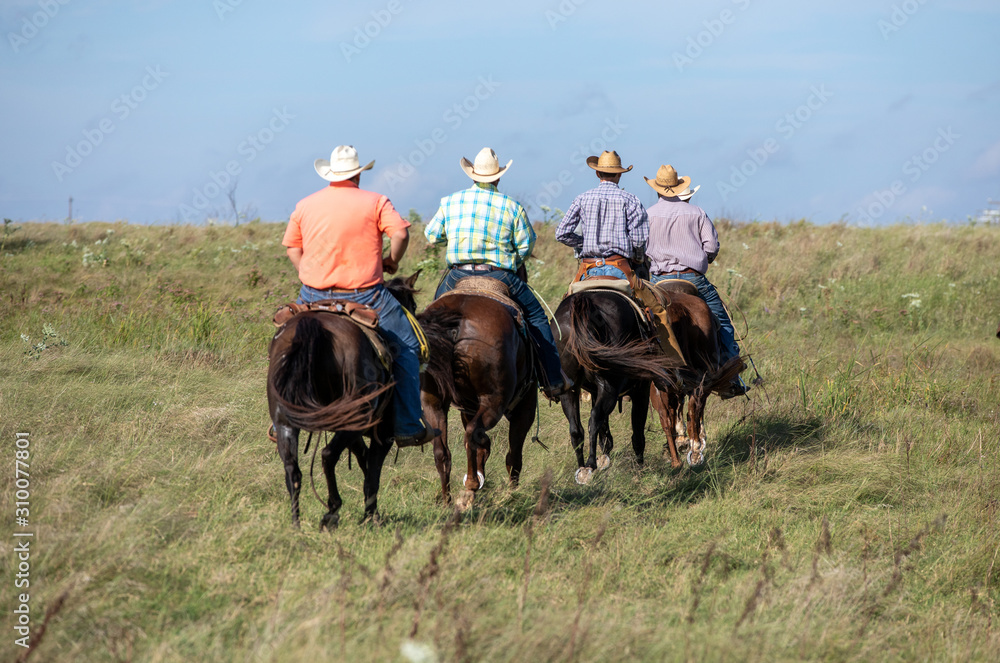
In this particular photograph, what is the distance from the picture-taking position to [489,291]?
6.68 m

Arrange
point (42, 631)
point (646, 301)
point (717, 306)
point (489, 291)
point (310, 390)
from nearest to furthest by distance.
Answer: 1. point (42, 631)
2. point (310, 390)
3. point (489, 291)
4. point (646, 301)
5. point (717, 306)

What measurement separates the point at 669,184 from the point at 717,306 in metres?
1.31

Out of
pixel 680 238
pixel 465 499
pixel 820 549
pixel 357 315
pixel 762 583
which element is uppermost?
pixel 680 238

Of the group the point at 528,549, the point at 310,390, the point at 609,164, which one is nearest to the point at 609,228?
the point at 609,164

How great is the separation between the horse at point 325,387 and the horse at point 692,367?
3.60 metres

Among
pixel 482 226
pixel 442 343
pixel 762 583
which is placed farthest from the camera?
pixel 482 226

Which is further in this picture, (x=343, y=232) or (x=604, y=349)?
(x=604, y=349)

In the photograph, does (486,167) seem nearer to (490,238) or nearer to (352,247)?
(490,238)

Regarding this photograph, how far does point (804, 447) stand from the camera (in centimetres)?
834

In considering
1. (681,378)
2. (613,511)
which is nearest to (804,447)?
(681,378)

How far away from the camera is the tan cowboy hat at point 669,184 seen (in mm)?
8966

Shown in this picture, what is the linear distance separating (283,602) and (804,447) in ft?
19.1

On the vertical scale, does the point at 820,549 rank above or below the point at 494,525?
below

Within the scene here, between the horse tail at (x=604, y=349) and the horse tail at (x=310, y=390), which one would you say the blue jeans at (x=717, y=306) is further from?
the horse tail at (x=310, y=390)
